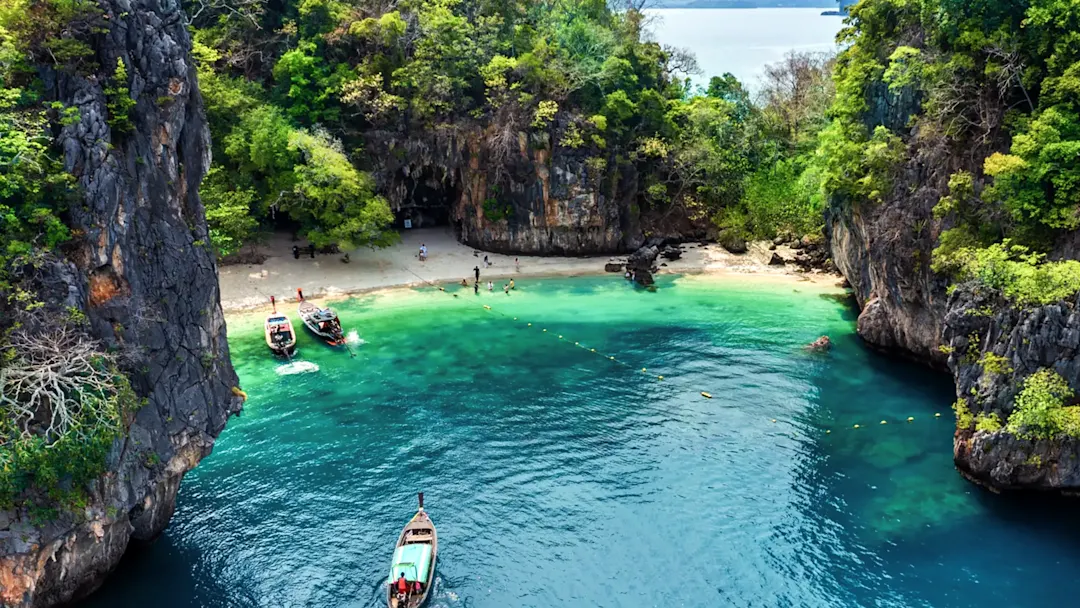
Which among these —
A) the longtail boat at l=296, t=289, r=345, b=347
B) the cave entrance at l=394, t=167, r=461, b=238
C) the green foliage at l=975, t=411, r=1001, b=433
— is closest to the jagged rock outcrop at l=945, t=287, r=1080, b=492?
the green foliage at l=975, t=411, r=1001, b=433

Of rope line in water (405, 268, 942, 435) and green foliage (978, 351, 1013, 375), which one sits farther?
rope line in water (405, 268, 942, 435)

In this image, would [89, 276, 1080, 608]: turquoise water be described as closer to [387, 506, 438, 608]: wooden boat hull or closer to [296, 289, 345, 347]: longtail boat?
[387, 506, 438, 608]: wooden boat hull

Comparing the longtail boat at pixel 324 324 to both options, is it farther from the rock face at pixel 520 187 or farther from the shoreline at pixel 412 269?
the rock face at pixel 520 187

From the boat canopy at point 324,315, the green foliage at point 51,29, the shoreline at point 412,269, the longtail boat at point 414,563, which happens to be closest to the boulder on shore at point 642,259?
the shoreline at point 412,269

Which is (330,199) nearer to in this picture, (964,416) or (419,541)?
(419,541)

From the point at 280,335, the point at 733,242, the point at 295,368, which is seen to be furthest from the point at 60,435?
the point at 733,242
